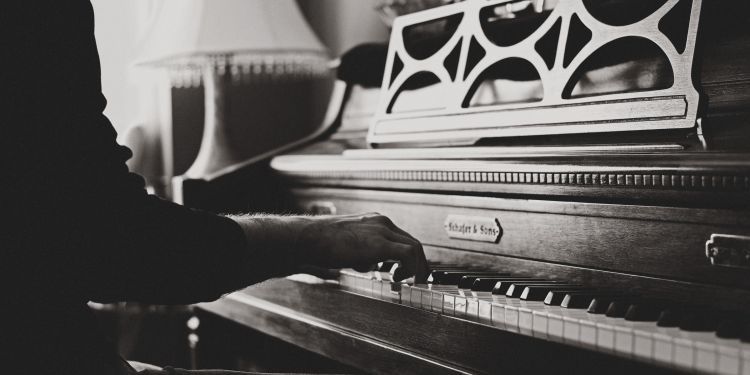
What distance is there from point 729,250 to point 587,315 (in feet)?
0.83

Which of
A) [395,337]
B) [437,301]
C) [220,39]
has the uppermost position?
[220,39]

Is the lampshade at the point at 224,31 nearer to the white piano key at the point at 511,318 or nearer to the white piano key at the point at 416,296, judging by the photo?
the white piano key at the point at 416,296

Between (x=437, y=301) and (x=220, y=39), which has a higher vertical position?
(x=220, y=39)

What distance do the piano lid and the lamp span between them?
0.85 meters

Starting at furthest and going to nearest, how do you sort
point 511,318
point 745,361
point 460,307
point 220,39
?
point 220,39
point 460,307
point 511,318
point 745,361

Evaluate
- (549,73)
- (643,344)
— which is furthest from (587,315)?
(549,73)

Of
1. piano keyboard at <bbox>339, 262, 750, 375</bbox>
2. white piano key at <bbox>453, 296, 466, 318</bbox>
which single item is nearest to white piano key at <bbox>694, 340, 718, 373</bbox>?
piano keyboard at <bbox>339, 262, 750, 375</bbox>

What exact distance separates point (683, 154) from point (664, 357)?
1.27ft

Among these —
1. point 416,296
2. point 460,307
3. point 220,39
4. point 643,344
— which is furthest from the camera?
point 220,39

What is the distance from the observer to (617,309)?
1121 millimetres

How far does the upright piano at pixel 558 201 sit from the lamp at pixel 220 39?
2.85 feet

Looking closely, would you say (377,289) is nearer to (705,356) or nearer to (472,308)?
(472,308)

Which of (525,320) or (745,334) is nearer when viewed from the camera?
(745,334)

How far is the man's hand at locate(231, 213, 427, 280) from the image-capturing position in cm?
→ 131
